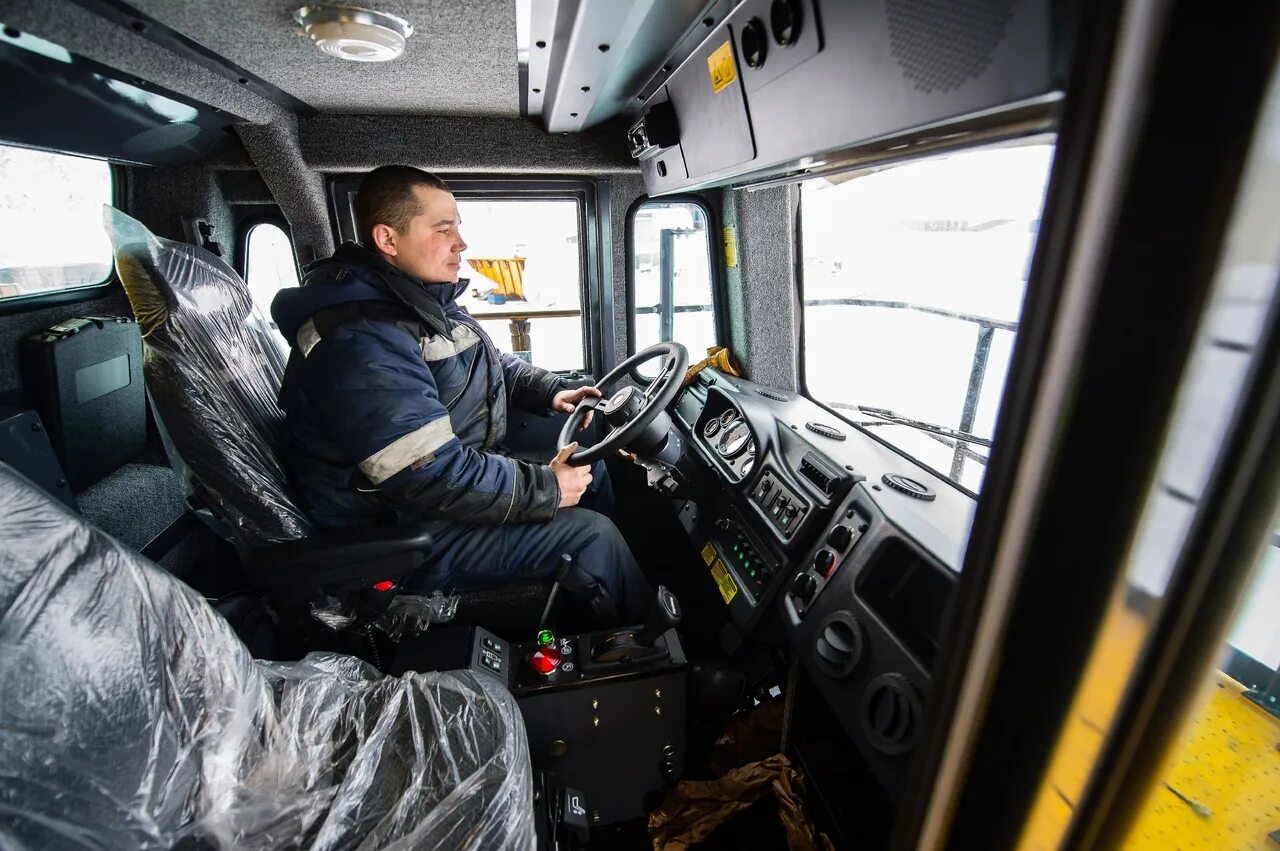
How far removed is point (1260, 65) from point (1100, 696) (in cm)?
48

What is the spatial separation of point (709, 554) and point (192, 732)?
1.29 meters

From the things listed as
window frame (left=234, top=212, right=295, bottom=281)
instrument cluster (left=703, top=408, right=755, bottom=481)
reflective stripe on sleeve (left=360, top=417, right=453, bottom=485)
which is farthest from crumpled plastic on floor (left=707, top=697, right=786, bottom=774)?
window frame (left=234, top=212, right=295, bottom=281)

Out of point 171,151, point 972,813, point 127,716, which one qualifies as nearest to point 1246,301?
point 972,813

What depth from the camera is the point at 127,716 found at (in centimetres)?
82

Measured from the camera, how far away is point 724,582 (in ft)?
5.58

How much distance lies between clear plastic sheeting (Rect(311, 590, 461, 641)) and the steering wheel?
1.80 ft

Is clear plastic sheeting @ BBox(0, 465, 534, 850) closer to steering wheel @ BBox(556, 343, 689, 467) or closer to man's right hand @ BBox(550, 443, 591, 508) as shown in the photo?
man's right hand @ BBox(550, 443, 591, 508)

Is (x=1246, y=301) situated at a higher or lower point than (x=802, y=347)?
higher

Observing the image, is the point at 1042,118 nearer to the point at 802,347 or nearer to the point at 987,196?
the point at 987,196

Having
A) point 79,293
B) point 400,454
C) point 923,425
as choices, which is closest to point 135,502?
point 79,293

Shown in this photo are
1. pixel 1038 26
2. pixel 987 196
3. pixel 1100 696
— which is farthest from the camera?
pixel 987 196

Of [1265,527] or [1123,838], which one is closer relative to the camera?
[1265,527]

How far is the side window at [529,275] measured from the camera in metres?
2.73

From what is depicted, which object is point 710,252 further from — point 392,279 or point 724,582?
point 724,582
